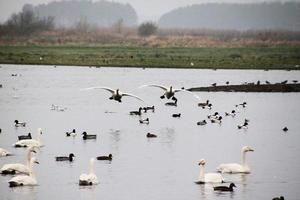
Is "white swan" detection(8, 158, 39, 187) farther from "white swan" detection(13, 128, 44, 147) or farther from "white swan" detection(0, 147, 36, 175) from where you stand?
"white swan" detection(13, 128, 44, 147)

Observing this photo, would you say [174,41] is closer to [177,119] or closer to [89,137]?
[177,119]

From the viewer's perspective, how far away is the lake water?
20.4 meters

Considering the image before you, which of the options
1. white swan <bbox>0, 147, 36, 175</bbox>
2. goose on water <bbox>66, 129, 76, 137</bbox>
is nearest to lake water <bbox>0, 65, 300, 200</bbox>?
goose on water <bbox>66, 129, 76, 137</bbox>

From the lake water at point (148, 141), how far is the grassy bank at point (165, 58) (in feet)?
56.7

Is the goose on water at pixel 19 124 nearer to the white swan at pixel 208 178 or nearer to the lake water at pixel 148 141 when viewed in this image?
the lake water at pixel 148 141

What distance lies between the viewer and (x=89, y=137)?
2859 centimetres

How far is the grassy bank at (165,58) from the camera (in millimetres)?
71375

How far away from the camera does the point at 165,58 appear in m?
75.8

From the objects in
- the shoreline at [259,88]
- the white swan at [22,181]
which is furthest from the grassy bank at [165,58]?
the white swan at [22,181]

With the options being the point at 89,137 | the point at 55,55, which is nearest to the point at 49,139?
the point at 89,137

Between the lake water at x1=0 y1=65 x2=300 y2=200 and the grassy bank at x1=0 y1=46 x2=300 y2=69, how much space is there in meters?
17.3

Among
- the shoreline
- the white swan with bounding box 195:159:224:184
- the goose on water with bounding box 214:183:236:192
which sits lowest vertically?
the shoreline

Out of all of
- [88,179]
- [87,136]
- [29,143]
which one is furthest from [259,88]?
[88,179]

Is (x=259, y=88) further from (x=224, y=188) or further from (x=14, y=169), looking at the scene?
(x=224, y=188)
